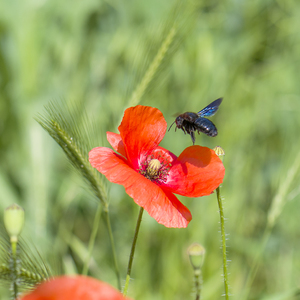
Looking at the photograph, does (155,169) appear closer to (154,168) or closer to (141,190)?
(154,168)

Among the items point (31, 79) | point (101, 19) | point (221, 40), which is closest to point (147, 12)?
point (101, 19)

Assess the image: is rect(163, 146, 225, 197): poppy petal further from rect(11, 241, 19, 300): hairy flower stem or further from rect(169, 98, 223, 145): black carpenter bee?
rect(11, 241, 19, 300): hairy flower stem

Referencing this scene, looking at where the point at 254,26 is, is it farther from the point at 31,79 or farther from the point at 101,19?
the point at 31,79

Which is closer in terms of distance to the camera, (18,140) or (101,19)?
(18,140)

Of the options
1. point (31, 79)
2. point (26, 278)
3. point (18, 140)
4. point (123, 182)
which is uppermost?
point (31, 79)

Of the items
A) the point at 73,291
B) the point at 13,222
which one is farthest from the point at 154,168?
the point at 73,291

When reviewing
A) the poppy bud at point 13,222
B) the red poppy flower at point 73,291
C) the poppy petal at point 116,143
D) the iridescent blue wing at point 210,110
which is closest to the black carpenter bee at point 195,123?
the iridescent blue wing at point 210,110

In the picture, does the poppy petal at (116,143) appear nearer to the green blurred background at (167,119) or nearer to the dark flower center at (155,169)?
A: the dark flower center at (155,169)
